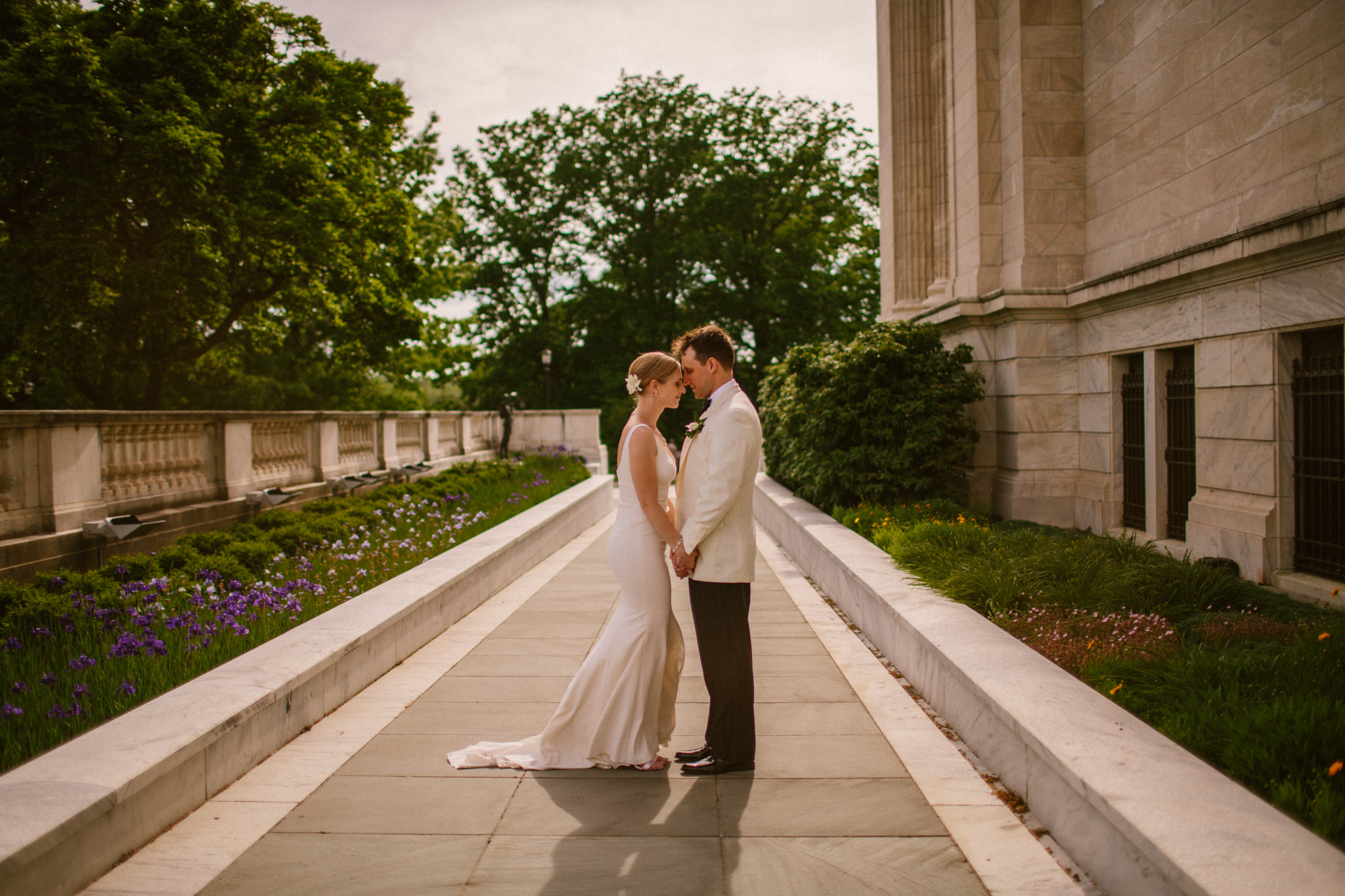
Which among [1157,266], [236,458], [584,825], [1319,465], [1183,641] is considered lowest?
[584,825]

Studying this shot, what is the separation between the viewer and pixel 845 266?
4056 centimetres

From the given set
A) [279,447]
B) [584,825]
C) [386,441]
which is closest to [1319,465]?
[584,825]

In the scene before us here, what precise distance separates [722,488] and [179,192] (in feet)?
57.5

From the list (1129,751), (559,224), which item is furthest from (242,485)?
(559,224)

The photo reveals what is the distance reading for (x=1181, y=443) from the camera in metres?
8.98

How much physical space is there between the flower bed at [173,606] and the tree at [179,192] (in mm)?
10780

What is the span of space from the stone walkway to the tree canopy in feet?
106

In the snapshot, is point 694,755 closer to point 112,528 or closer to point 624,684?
point 624,684

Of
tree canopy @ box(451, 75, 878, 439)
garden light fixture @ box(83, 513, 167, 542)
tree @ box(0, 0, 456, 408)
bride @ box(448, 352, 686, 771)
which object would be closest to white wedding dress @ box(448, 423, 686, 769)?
bride @ box(448, 352, 686, 771)

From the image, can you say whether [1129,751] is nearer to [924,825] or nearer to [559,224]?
[924,825]

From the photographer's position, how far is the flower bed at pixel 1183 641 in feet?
10.9

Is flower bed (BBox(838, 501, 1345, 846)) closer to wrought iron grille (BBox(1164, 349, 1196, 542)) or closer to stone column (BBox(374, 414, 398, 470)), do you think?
wrought iron grille (BBox(1164, 349, 1196, 542))

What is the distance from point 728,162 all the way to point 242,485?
32080 mm

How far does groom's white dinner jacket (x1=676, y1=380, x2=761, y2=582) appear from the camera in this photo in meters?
3.98
